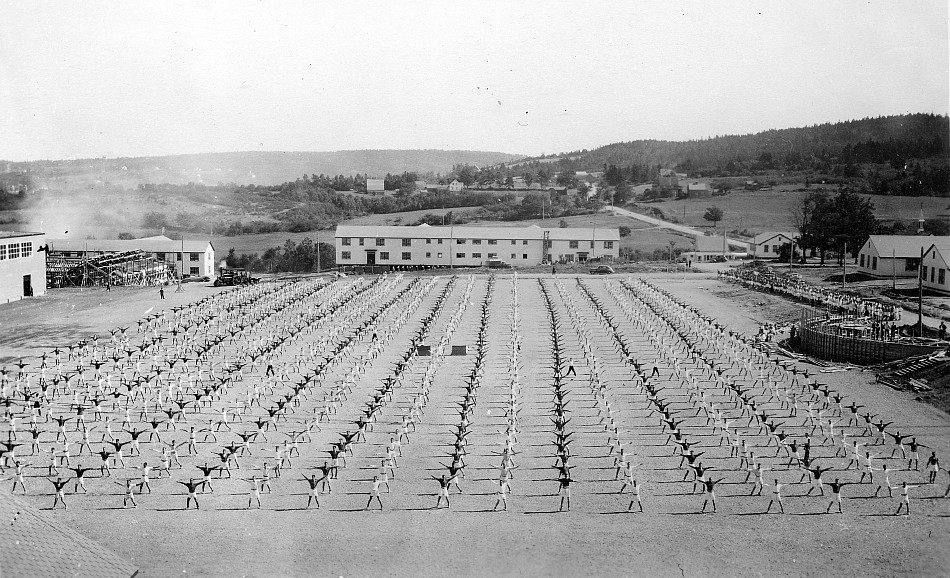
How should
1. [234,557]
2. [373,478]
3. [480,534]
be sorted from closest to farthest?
[234,557]
[480,534]
[373,478]

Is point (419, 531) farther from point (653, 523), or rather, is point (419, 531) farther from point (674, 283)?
point (674, 283)

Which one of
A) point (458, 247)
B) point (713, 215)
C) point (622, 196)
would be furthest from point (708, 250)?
point (622, 196)

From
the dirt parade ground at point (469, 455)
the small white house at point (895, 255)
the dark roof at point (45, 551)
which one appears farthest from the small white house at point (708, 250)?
the dark roof at point (45, 551)

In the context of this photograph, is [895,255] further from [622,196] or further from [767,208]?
[622,196]

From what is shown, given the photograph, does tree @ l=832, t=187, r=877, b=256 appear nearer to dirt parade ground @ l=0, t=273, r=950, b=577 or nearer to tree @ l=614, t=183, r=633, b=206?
dirt parade ground @ l=0, t=273, r=950, b=577

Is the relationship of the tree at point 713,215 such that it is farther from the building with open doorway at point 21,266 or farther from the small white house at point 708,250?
the building with open doorway at point 21,266

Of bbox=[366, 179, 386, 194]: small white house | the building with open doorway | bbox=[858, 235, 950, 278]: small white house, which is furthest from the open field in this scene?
the building with open doorway

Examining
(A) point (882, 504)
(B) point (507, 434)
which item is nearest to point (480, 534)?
(B) point (507, 434)
